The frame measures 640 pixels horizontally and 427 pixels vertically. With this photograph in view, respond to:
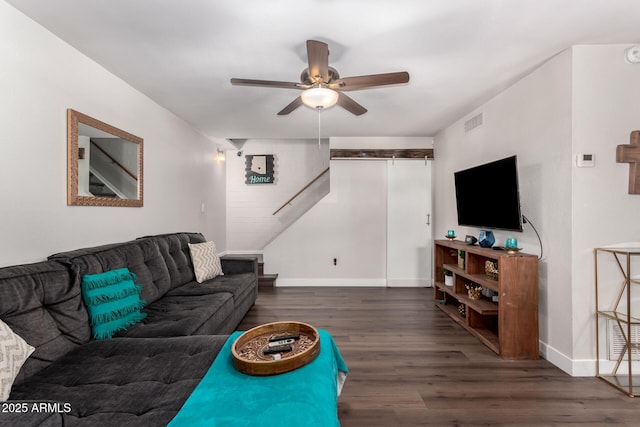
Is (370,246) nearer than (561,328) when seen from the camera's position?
No

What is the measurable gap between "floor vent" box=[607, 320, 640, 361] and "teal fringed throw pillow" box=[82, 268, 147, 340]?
11.5 feet

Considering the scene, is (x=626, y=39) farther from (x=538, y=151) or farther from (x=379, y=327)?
(x=379, y=327)

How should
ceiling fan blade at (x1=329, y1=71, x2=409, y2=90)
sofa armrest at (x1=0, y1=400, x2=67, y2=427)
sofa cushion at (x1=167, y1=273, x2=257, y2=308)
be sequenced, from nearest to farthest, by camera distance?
sofa armrest at (x1=0, y1=400, x2=67, y2=427)
ceiling fan blade at (x1=329, y1=71, x2=409, y2=90)
sofa cushion at (x1=167, y1=273, x2=257, y2=308)

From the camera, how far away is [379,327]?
3.05m

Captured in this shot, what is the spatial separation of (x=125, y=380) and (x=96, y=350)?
438 mm

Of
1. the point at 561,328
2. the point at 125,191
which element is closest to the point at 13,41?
the point at 125,191

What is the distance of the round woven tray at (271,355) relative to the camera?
1182 mm

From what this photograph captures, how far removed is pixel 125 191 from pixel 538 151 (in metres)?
3.80

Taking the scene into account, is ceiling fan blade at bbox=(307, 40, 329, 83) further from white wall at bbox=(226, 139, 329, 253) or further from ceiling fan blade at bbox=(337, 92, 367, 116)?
white wall at bbox=(226, 139, 329, 253)

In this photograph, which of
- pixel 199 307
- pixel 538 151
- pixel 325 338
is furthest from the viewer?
pixel 538 151

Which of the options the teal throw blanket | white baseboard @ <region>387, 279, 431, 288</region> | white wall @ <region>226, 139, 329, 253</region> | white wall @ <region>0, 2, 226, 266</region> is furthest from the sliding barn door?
the teal throw blanket

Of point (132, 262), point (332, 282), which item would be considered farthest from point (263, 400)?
point (332, 282)

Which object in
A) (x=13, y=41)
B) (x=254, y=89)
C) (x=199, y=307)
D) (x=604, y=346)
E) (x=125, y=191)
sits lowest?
(x=604, y=346)

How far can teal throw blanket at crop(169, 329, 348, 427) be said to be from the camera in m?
0.94
